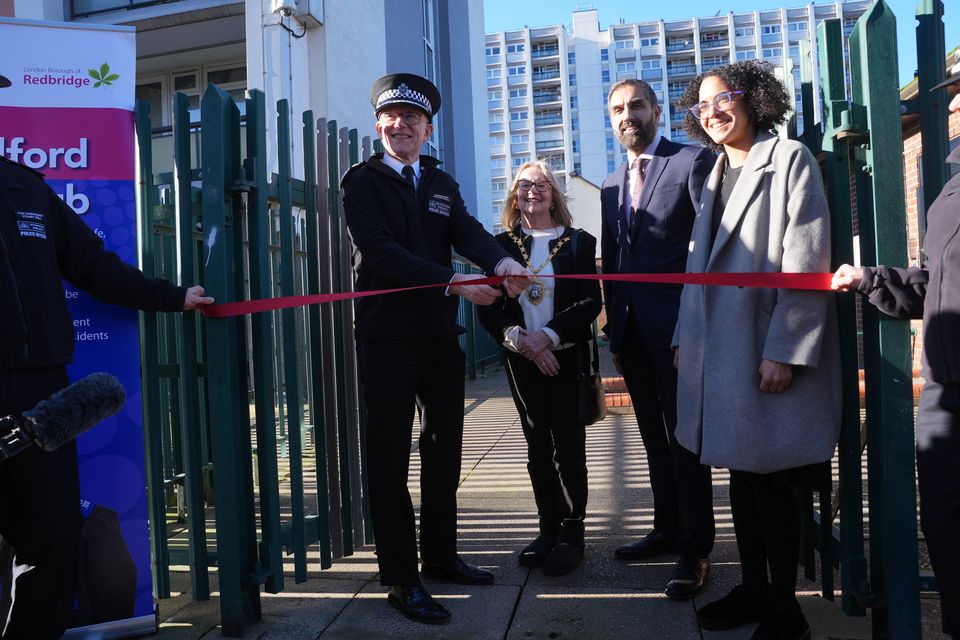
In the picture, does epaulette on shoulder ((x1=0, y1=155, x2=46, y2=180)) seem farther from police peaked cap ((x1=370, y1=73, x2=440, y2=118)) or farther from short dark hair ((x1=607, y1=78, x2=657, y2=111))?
short dark hair ((x1=607, y1=78, x2=657, y2=111))

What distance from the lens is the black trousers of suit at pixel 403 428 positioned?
323cm

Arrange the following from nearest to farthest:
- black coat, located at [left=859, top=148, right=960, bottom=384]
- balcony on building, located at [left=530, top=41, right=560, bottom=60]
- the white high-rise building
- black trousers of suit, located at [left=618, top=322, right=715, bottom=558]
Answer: black coat, located at [left=859, top=148, right=960, bottom=384], black trousers of suit, located at [left=618, top=322, right=715, bottom=558], the white high-rise building, balcony on building, located at [left=530, top=41, right=560, bottom=60]

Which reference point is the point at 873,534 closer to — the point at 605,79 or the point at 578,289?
the point at 578,289

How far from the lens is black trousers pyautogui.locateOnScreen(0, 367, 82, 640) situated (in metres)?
2.38

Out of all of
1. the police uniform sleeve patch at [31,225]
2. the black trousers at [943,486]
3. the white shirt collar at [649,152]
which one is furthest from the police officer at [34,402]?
the black trousers at [943,486]

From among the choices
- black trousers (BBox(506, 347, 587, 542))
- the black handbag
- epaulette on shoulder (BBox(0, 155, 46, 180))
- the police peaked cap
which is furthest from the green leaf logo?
the black handbag

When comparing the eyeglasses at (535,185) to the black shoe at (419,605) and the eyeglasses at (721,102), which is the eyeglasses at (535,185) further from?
the black shoe at (419,605)

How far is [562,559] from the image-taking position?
357cm

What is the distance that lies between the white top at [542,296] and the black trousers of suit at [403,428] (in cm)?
43

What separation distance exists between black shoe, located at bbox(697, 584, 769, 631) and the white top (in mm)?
1346

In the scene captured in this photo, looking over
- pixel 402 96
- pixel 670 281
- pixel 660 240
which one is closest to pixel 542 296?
pixel 660 240

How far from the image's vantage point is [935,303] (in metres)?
2.13

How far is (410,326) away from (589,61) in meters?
103

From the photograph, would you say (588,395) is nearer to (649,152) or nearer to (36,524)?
(649,152)
